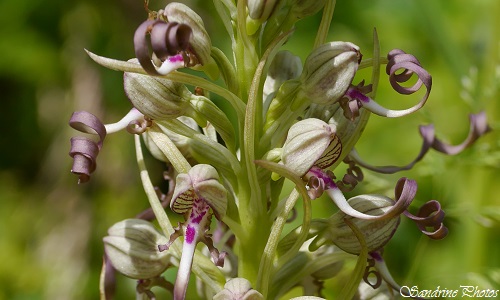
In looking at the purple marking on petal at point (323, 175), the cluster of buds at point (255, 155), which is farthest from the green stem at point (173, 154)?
the purple marking on petal at point (323, 175)

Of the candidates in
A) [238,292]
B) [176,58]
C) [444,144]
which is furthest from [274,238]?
[444,144]

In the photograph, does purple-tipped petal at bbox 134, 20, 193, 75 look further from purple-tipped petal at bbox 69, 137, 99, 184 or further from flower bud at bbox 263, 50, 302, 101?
flower bud at bbox 263, 50, 302, 101

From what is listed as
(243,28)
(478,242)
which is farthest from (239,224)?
(478,242)

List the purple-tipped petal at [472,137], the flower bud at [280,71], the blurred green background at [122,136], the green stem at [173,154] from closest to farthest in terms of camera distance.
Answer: the green stem at [173,154] → the flower bud at [280,71] → the purple-tipped petal at [472,137] → the blurred green background at [122,136]

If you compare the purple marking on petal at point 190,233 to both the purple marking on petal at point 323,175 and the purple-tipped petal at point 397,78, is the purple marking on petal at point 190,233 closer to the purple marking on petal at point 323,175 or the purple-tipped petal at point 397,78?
the purple marking on petal at point 323,175

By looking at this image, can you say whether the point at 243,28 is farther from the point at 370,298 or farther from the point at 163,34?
the point at 370,298

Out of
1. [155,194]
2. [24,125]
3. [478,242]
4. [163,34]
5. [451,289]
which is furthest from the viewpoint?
[24,125]

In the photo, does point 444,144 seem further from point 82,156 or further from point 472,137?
point 82,156

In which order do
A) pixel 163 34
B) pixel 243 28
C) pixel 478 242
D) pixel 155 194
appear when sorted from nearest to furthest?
pixel 163 34, pixel 243 28, pixel 155 194, pixel 478 242
